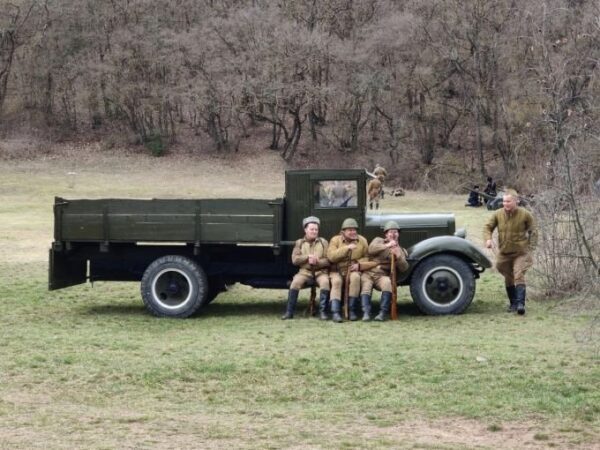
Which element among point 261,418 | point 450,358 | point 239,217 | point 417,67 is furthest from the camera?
point 417,67

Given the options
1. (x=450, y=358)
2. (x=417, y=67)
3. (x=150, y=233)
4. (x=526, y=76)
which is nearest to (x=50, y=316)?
(x=150, y=233)

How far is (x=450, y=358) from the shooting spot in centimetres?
1005

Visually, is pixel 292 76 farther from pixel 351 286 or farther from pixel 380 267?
pixel 351 286

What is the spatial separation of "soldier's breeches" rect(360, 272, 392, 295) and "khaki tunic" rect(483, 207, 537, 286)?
142 cm

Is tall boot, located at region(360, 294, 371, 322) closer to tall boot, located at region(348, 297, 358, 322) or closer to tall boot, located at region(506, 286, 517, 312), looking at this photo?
tall boot, located at region(348, 297, 358, 322)

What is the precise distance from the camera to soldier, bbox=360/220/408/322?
12867 millimetres

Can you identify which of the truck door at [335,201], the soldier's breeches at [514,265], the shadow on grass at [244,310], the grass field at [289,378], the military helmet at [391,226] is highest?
the truck door at [335,201]

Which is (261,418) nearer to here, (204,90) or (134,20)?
(204,90)

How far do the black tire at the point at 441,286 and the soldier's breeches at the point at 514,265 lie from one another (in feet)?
1.65

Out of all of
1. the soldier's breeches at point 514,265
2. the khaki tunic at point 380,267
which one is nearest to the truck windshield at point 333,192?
the khaki tunic at point 380,267

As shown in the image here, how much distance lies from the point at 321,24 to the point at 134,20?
988cm

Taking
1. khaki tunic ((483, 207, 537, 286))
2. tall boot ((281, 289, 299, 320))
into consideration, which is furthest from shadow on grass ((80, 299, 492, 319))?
khaki tunic ((483, 207, 537, 286))

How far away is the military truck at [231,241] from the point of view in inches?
522

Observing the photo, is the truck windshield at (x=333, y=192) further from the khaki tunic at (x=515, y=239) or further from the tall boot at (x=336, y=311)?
the khaki tunic at (x=515, y=239)
